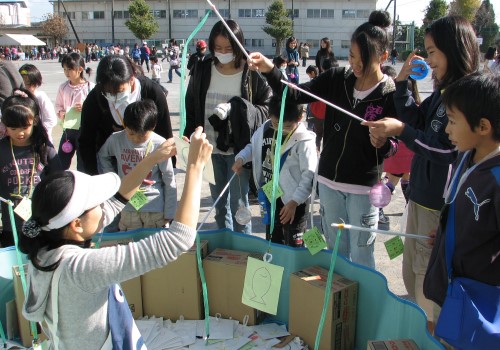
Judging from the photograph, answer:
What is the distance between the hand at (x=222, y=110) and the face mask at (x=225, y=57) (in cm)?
26

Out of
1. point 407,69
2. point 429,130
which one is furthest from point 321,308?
point 407,69

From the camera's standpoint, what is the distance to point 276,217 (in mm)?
2975

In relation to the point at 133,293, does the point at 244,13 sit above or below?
above

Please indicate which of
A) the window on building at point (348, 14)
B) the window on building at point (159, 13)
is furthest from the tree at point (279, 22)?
the window on building at point (159, 13)

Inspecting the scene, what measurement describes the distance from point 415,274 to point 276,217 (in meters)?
0.98

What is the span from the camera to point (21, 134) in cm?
293

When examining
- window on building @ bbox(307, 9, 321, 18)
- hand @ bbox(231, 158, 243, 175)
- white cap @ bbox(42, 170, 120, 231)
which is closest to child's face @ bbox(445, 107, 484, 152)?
white cap @ bbox(42, 170, 120, 231)

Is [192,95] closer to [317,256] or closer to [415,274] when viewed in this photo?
[317,256]

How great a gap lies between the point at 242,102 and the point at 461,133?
1580mm

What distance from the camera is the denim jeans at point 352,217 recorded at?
239 cm

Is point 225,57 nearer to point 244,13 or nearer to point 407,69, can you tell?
point 407,69

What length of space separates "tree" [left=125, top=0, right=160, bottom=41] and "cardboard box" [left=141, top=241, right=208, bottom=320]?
154 ft

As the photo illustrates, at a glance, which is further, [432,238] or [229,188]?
[229,188]

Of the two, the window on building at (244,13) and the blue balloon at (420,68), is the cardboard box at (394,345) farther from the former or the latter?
the window on building at (244,13)
